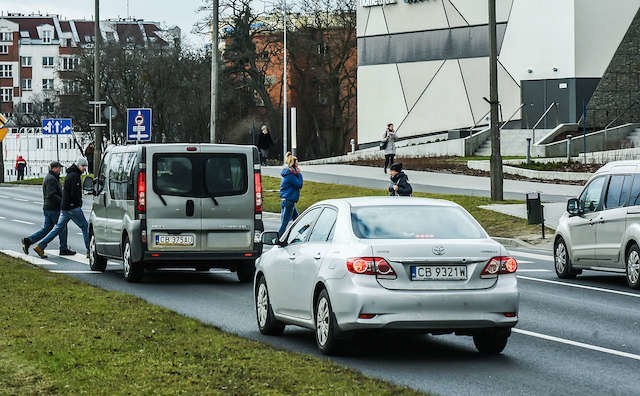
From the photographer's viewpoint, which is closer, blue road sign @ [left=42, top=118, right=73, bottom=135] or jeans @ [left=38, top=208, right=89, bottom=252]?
jeans @ [left=38, top=208, right=89, bottom=252]

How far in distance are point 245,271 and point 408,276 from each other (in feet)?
30.9

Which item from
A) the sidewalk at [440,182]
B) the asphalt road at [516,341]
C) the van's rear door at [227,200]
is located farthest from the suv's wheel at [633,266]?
the sidewalk at [440,182]

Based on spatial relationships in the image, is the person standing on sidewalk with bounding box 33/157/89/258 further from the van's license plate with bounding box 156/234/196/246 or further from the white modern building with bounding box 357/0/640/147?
the white modern building with bounding box 357/0/640/147

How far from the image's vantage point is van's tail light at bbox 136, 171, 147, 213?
65.9 feet

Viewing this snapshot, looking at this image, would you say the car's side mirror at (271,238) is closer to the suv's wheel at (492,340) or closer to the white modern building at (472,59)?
the suv's wheel at (492,340)

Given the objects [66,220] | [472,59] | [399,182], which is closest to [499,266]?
[399,182]

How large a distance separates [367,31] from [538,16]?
48.9ft

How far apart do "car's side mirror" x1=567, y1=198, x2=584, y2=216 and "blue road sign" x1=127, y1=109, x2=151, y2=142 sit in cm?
2460

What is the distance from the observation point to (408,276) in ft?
38.8

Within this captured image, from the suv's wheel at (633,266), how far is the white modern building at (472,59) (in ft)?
138

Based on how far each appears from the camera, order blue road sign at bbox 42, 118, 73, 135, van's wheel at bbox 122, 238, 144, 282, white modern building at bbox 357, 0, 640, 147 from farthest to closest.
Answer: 1. blue road sign at bbox 42, 118, 73, 135
2. white modern building at bbox 357, 0, 640, 147
3. van's wheel at bbox 122, 238, 144, 282

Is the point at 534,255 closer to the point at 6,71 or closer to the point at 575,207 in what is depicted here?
the point at 575,207

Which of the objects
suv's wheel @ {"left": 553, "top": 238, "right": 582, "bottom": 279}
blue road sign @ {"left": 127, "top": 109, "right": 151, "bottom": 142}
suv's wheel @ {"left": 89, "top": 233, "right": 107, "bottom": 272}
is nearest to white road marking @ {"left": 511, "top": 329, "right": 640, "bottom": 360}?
suv's wheel @ {"left": 553, "top": 238, "right": 582, "bottom": 279}

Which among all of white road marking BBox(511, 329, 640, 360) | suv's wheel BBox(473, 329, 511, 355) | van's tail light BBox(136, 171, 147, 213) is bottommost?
white road marking BBox(511, 329, 640, 360)
